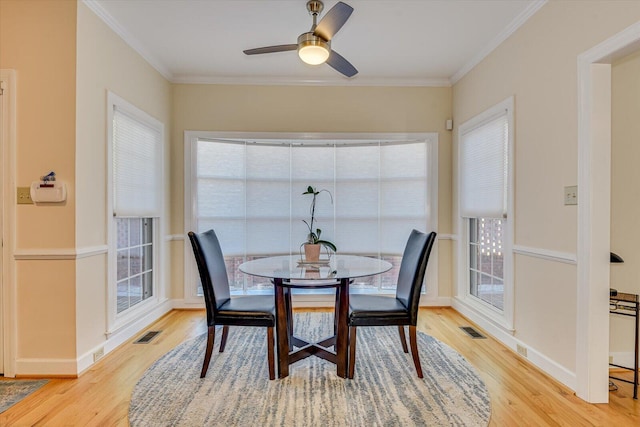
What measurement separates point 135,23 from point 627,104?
380cm

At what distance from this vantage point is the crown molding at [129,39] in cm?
259

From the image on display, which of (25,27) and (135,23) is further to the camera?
(135,23)

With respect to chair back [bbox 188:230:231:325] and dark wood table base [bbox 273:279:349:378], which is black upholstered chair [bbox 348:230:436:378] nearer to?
dark wood table base [bbox 273:279:349:378]

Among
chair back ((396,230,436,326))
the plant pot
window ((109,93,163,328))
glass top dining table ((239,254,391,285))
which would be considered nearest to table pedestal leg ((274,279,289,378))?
glass top dining table ((239,254,391,285))

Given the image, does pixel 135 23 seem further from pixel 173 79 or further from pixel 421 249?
pixel 421 249

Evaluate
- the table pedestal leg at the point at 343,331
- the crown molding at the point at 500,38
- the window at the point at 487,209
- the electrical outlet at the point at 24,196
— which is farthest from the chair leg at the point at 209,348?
the crown molding at the point at 500,38

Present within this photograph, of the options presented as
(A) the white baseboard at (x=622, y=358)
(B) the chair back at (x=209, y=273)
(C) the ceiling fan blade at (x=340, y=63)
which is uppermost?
(C) the ceiling fan blade at (x=340, y=63)

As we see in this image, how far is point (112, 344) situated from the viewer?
2.84 meters

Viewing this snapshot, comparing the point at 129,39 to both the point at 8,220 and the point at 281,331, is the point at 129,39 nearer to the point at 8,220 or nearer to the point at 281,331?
the point at 8,220

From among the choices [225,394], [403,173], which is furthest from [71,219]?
[403,173]

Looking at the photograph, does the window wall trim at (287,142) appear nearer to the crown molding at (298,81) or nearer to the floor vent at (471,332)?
the crown molding at (298,81)

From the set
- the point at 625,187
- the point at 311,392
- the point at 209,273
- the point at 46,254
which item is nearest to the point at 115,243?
the point at 46,254

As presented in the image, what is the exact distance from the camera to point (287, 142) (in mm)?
4098

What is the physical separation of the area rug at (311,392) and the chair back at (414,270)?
1.51 ft
